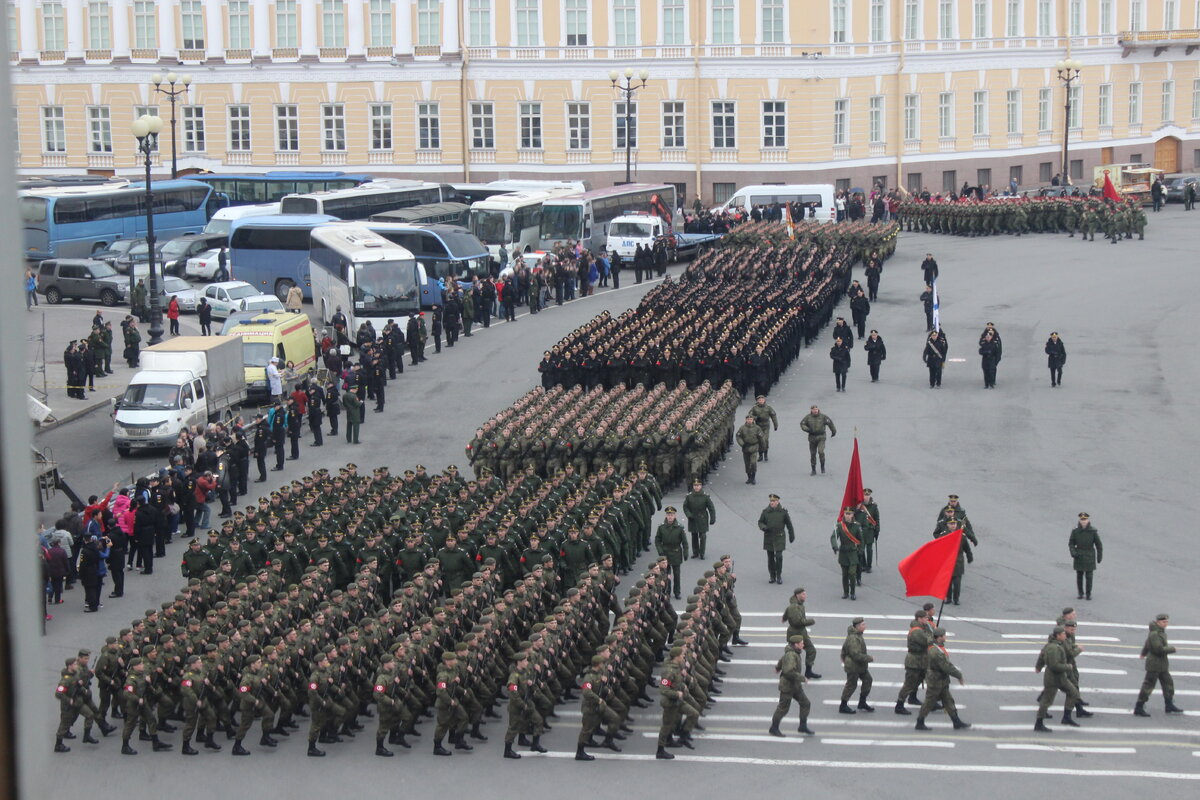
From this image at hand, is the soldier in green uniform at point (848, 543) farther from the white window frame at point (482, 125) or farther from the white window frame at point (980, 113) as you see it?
the white window frame at point (980, 113)

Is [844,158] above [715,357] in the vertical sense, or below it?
above

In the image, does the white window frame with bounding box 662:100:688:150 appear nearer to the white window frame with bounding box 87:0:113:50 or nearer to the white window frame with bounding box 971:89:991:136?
the white window frame with bounding box 971:89:991:136

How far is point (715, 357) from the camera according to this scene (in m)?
29.8

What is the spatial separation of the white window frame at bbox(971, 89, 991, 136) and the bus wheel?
32.8 meters

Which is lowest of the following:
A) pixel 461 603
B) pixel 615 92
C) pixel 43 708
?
pixel 461 603

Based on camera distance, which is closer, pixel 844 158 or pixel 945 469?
pixel 945 469

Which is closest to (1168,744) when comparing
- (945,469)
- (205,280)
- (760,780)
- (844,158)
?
(760,780)

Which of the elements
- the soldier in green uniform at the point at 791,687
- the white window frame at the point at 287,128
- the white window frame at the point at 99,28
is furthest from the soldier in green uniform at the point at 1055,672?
the white window frame at the point at 99,28

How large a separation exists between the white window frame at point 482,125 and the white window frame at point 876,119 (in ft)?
48.6

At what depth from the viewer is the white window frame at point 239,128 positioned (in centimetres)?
6347

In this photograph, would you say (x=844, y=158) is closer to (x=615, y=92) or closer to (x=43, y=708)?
(x=615, y=92)

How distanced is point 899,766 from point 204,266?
35.6 m

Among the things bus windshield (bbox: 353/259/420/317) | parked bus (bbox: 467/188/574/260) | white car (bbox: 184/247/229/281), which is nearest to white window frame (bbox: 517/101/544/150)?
parked bus (bbox: 467/188/574/260)

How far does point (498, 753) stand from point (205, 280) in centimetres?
3385
